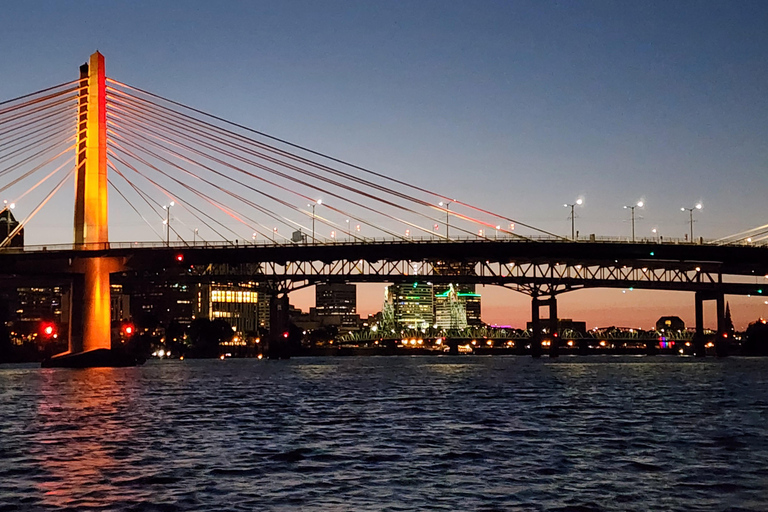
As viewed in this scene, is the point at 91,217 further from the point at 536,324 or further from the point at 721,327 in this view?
the point at 721,327

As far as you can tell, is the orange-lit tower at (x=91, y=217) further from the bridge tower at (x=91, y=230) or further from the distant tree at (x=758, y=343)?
the distant tree at (x=758, y=343)

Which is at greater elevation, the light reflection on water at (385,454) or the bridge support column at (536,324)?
the bridge support column at (536,324)

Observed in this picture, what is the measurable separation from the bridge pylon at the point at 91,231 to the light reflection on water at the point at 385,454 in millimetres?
35341

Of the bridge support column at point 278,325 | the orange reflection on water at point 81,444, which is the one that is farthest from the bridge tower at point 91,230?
the bridge support column at point 278,325

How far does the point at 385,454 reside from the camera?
83.3 ft

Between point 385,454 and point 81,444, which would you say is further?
point 81,444

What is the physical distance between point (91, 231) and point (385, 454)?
60526 millimetres

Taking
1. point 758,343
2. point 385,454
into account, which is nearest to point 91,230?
point 385,454

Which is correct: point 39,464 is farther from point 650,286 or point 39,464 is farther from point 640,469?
point 650,286

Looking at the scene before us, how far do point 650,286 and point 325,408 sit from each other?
10996cm

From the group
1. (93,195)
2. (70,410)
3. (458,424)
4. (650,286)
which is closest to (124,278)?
(93,195)

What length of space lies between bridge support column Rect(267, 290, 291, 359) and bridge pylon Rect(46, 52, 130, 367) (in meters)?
47.2

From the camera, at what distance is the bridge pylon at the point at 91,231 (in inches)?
3172

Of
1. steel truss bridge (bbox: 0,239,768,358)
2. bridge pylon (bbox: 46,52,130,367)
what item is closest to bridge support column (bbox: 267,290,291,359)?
steel truss bridge (bbox: 0,239,768,358)
